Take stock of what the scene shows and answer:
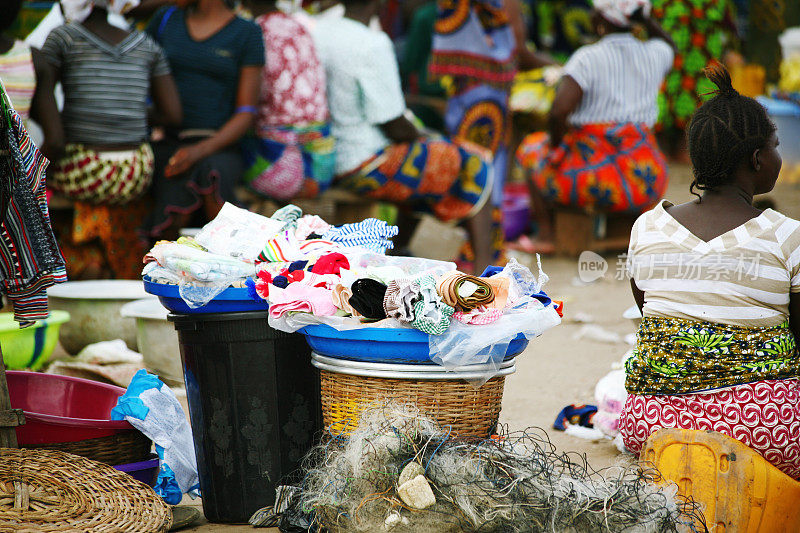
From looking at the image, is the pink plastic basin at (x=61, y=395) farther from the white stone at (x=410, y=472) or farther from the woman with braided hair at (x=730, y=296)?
the woman with braided hair at (x=730, y=296)

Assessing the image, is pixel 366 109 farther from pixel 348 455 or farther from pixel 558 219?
pixel 348 455

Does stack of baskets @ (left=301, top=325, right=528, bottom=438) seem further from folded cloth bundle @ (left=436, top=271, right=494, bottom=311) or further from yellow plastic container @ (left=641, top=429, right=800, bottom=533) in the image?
yellow plastic container @ (left=641, top=429, right=800, bottom=533)

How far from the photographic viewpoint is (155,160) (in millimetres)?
5281

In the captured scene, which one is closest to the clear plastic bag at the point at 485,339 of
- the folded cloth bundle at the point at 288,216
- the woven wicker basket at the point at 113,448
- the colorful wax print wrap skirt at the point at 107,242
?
the folded cloth bundle at the point at 288,216

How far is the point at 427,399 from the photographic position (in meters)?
2.52

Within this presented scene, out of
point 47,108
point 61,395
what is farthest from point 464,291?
point 47,108

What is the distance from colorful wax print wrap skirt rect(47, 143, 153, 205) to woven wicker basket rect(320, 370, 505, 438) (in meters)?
2.84

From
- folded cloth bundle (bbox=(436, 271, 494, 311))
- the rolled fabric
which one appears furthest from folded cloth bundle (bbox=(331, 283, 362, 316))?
the rolled fabric

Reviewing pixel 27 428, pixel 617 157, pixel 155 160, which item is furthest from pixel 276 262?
pixel 617 157

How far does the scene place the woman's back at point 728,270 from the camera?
2559mm

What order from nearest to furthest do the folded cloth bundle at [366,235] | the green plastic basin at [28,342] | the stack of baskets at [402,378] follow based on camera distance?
the stack of baskets at [402,378]
the folded cloth bundle at [366,235]
the green plastic basin at [28,342]

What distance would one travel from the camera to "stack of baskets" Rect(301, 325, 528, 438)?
2484 mm

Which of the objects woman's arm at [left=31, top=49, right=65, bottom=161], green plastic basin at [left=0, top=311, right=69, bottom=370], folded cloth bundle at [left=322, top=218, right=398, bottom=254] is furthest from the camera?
woman's arm at [left=31, top=49, right=65, bottom=161]

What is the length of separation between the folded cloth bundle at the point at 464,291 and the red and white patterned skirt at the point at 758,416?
723 mm
